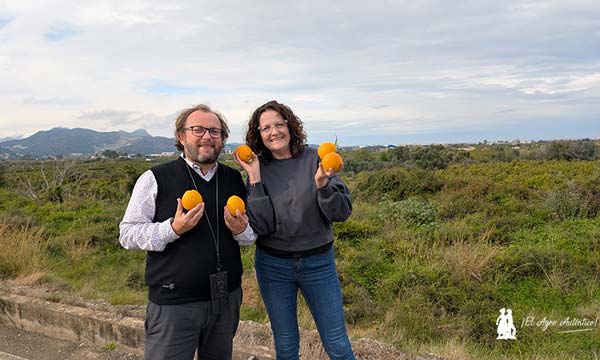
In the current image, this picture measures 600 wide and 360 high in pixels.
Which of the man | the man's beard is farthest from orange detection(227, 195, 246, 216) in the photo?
the man's beard

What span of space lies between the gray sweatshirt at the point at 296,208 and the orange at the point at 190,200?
13.0 inches

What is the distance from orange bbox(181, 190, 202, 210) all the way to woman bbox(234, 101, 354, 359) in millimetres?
330

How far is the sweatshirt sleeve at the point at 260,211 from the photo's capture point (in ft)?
7.66

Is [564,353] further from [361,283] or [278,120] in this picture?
[278,120]

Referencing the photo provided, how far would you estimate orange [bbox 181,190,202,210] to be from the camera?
6.90 ft

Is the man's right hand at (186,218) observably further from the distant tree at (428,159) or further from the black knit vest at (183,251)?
the distant tree at (428,159)

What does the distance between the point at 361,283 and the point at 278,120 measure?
4431mm

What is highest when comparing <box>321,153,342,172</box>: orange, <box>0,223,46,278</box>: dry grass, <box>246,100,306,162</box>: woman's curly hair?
<box>246,100,306,162</box>: woman's curly hair

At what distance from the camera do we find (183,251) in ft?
7.35

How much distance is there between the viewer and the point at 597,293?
5.51 meters

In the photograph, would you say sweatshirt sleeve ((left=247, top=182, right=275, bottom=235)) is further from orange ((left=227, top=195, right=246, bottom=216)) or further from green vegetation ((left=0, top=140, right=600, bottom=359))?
green vegetation ((left=0, top=140, right=600, bottom=359))

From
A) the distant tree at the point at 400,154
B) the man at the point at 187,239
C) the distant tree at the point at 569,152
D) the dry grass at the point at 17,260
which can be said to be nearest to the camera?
the man at the point at 187,239

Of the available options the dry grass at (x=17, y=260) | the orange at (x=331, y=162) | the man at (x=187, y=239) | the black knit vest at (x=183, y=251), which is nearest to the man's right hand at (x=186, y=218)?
the man at (x=187, y=239)

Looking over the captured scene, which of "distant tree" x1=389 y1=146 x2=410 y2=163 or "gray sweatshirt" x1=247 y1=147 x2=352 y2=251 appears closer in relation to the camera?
"gray sweatshirt" x1=247 y1=147 x2=352 y2=251
